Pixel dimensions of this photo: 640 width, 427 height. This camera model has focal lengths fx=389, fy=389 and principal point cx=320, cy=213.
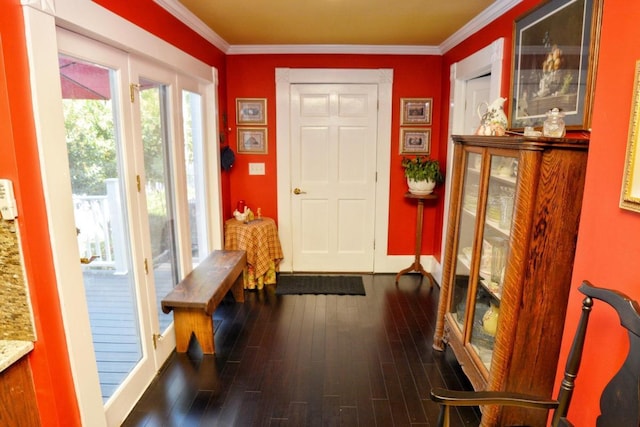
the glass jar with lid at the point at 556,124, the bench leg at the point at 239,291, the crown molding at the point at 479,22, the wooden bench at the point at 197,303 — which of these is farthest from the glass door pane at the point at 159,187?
the crown molding at the point at 479,22

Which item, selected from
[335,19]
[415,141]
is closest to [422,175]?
[415,141]

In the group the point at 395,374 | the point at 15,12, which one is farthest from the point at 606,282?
the point at 15,12

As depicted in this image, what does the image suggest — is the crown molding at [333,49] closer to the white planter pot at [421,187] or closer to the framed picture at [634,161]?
the white planter pot at [421,187]

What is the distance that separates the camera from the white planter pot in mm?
3932

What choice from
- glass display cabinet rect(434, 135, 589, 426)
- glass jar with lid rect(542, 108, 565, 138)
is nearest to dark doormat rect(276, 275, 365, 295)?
glass display cabinet rect(434, 135, 589, 426)

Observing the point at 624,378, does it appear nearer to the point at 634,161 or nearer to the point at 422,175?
the point at 634,161

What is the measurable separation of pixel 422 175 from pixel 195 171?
218 cm

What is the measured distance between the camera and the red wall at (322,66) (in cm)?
400

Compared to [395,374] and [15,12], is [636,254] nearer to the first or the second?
[395,374]

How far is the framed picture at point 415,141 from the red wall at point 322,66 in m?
0.06

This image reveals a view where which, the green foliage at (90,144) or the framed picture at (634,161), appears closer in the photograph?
the framed picture at (634,161)

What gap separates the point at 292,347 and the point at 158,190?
1.47 meters

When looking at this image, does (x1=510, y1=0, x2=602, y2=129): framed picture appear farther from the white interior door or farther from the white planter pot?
the white interior door

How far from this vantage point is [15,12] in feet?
4.42
